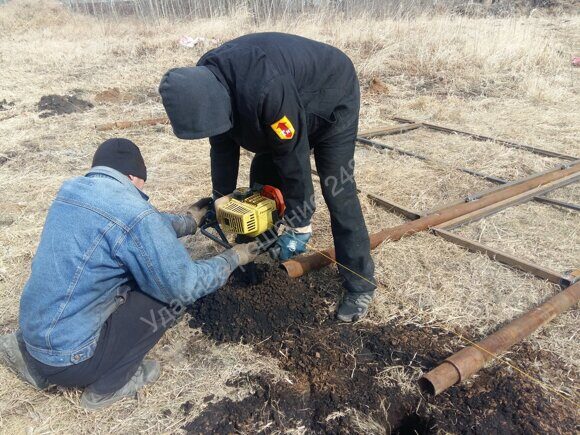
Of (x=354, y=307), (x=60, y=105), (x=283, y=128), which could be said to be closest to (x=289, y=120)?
(x=283, y=128)

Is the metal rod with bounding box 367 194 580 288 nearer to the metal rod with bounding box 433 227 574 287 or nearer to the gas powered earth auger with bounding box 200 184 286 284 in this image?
the metal rod with bounding box 433 227 574 287

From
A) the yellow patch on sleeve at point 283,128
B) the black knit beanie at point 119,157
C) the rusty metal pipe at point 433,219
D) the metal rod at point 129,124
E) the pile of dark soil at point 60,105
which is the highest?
the yellow patch on sleeve at point 283,128

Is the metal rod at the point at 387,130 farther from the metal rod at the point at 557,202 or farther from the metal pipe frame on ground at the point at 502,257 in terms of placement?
the metal rod at the point at 557,202

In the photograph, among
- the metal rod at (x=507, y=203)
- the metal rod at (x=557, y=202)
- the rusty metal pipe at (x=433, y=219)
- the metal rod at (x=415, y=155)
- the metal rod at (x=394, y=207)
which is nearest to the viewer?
the rusty metal pipe at (x=433, y=219)

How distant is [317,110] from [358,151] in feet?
11.9

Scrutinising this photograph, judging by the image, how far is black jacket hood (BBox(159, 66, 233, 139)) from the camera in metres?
1.98

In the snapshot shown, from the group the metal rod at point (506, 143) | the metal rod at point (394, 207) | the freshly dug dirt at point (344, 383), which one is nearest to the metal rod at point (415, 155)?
the metal rod at point (506, 143)

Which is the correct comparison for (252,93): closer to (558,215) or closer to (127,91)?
(558,215)

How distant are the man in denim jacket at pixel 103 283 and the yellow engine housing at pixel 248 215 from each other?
0.86 ft

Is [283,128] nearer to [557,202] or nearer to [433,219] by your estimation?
[433,219]

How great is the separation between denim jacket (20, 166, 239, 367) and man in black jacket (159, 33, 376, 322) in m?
0.44

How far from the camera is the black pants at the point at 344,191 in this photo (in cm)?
255

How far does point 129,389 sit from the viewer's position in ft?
7.93

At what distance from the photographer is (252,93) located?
209 centimetres
